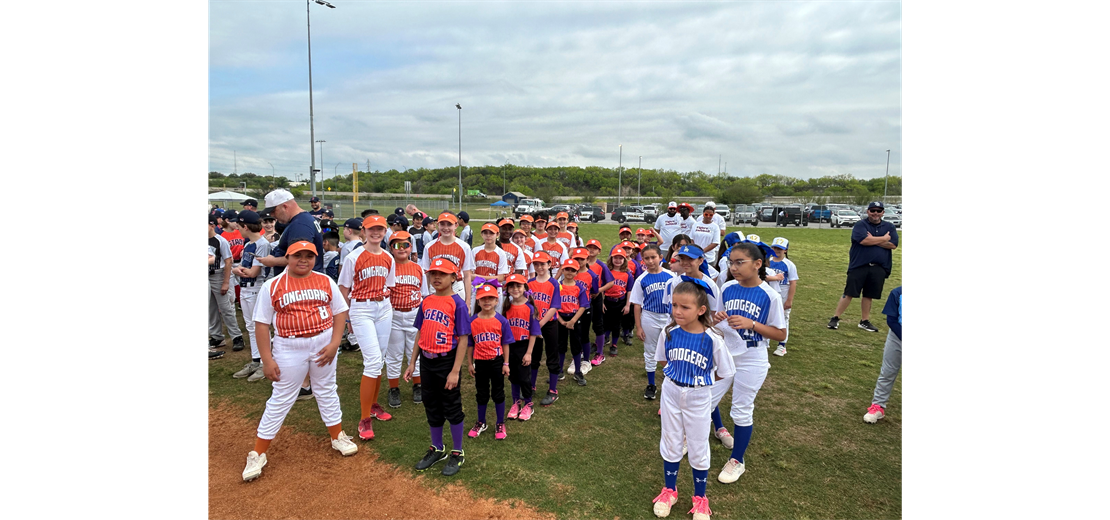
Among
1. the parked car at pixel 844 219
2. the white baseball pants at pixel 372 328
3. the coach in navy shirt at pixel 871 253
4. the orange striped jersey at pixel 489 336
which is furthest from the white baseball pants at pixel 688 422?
the parked car at pixel 844 219

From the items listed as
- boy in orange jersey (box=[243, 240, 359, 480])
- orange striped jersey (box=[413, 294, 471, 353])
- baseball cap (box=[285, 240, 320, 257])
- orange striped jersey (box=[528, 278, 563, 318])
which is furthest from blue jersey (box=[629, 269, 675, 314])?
baseball cap (box=[285, 240, 320, 257])

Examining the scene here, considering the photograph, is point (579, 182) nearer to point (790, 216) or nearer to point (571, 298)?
point (790, 216)

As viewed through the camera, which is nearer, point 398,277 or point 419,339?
point 419,339

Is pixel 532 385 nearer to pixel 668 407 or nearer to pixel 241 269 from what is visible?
pixel 668 407

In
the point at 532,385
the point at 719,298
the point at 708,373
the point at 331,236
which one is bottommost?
the point at 532,385

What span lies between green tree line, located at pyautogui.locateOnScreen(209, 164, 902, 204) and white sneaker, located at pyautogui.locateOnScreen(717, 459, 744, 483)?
78.0 meters

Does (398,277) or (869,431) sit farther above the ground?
(398,277)

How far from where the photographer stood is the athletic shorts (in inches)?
341

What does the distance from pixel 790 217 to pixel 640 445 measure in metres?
41.8

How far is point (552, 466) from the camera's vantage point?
460cm

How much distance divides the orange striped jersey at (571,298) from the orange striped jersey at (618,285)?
1072 mm

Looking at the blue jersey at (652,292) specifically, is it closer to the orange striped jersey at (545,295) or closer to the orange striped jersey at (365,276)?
the orange striped jersey at (545,295)

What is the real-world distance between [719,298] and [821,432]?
2.12 m
